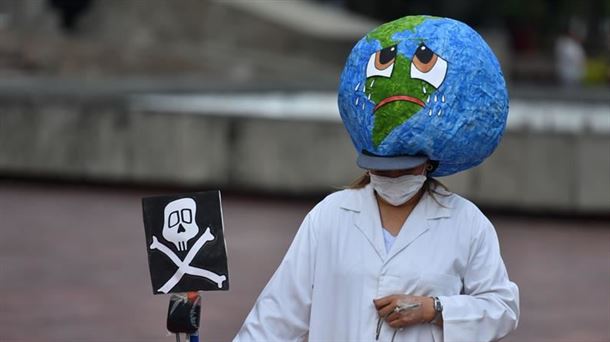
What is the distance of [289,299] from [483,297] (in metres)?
0.56

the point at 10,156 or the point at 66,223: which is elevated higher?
the point at 10,156

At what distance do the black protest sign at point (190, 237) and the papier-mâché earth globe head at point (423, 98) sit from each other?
0.50 meters


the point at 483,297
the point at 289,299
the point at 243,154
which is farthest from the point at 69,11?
the point at 483,297

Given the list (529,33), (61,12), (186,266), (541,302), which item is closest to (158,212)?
(186,266)

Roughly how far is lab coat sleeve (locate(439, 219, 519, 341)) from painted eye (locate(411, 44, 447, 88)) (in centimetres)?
44

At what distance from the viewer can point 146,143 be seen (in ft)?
44.4

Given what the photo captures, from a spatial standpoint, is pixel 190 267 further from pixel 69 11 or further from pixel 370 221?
pixel 69 11

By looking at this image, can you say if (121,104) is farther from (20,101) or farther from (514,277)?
(514,277)

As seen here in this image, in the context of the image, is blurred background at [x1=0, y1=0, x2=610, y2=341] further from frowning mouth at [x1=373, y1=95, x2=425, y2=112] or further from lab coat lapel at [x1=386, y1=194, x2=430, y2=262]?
frowning mouth at [x1=373, y1=95, x2=425, y2=112]

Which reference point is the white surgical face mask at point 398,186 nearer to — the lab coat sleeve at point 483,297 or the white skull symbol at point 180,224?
the lab coat sleeve at point 483,297

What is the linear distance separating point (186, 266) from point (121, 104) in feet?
35.9

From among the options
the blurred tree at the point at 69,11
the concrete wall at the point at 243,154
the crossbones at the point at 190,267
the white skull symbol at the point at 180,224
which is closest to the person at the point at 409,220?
the crossbones at the point at 190,267

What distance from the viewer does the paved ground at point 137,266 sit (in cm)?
848

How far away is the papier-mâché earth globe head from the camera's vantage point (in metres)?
3.92
